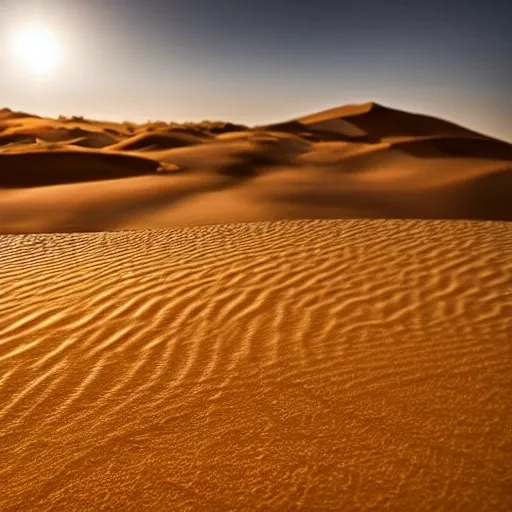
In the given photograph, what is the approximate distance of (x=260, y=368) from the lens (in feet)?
12.2

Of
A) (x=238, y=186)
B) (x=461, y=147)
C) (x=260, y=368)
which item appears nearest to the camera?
(x=260, y=368)

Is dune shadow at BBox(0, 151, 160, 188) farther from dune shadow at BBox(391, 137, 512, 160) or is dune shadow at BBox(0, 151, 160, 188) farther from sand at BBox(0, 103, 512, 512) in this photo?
dune shadow at BBox(391, 137, 512, 160)

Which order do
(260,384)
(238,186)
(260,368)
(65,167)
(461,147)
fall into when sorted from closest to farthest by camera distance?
1. (260,384)
2. (260,368)
3. (238,186)
4. (65,167)
5. (461,147)

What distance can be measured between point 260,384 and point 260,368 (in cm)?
25

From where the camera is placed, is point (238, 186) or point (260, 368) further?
point (238, 186)

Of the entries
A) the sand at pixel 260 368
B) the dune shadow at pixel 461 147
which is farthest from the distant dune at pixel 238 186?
the sand at pixel 260 368

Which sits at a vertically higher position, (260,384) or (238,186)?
(238,186)

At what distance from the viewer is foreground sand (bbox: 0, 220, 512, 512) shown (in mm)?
2488

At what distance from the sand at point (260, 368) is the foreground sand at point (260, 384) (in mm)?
14

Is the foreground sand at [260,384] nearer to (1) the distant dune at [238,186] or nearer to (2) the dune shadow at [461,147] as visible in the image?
(1) the distant dune at [238,186]

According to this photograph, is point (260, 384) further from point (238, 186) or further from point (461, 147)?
point (461, 147)

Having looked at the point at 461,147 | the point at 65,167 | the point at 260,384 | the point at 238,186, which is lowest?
the point at 260,384

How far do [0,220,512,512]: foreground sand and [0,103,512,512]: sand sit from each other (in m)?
0.01

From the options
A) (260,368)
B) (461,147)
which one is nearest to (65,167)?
(260,368)
